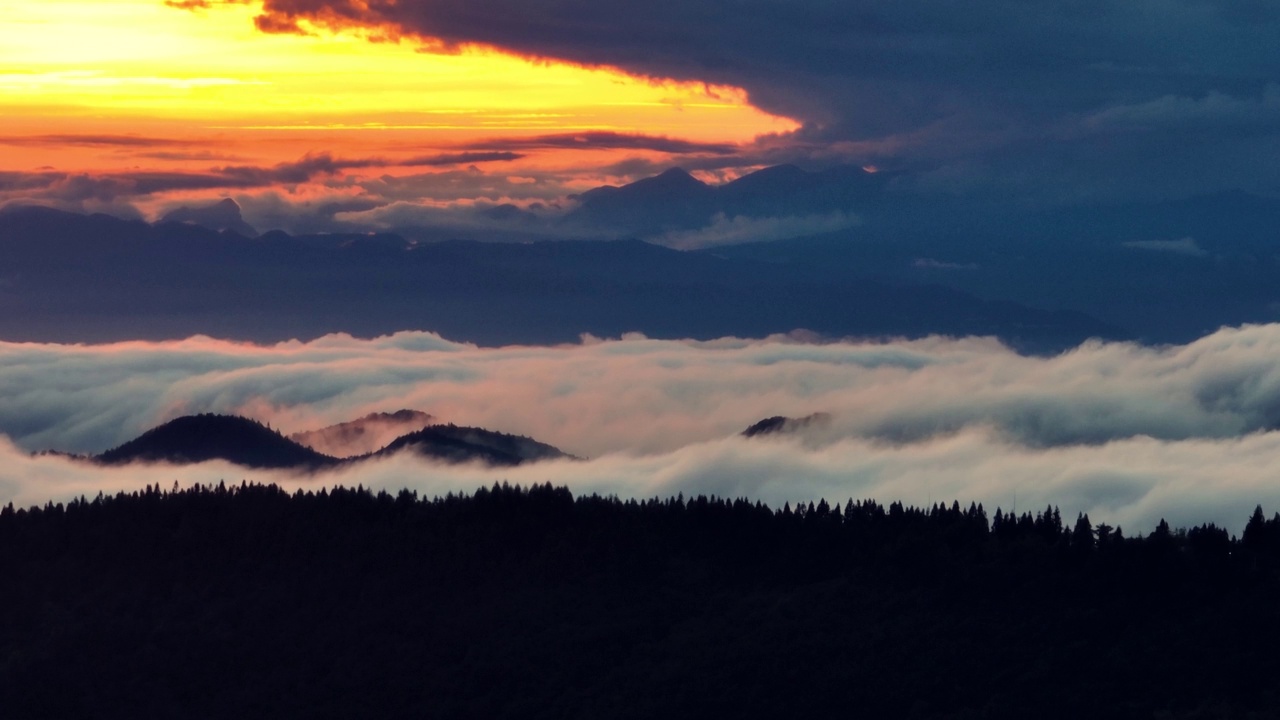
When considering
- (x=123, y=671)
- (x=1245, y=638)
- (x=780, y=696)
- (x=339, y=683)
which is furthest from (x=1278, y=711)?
(x=123, y=671)

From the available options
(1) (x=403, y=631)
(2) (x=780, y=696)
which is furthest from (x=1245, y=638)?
(1) (x=403, y=631)

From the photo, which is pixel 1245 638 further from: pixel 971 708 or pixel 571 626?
pixel 571 626

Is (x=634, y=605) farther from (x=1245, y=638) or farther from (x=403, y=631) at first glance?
(x=1245, y=638)

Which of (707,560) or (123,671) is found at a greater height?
(707,560)

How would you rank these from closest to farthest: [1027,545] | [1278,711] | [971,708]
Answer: [1278,711] → [971,708] → [1027,545]

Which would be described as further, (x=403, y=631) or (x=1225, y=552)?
(x=403, y=631)

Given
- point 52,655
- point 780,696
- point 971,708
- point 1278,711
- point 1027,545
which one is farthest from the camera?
point 52,655
